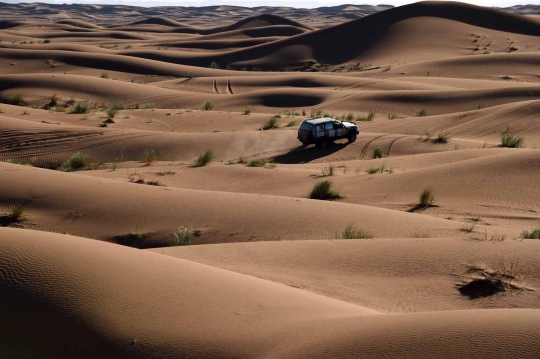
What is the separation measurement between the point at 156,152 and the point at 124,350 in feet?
56.7

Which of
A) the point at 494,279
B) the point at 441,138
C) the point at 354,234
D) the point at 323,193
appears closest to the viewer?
the point at 494,279

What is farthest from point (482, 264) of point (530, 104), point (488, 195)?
point (530, 104)

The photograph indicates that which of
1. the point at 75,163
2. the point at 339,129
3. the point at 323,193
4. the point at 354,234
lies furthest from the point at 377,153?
the point at 354,234

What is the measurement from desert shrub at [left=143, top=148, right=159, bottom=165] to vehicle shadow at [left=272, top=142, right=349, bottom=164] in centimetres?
393

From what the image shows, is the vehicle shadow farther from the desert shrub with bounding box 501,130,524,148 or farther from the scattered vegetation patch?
the scattered vegetation patch

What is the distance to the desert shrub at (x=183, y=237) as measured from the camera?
524 inches

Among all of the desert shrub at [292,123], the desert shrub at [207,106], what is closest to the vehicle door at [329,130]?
the desert shrub at [292,123]

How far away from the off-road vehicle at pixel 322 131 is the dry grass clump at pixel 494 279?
14.2 metres

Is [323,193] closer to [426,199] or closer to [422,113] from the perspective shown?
[426,199]

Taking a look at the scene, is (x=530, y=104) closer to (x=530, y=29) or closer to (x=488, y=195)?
(x=488, y=195)

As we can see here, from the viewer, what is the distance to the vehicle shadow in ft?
78.3

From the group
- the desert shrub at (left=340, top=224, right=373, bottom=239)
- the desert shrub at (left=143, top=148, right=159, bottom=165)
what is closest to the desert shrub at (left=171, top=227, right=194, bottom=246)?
the desert shrub at (left=340, top=224, right=373, bottom=239)

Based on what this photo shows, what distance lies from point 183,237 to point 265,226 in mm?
1668

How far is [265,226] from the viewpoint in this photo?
13992mm
